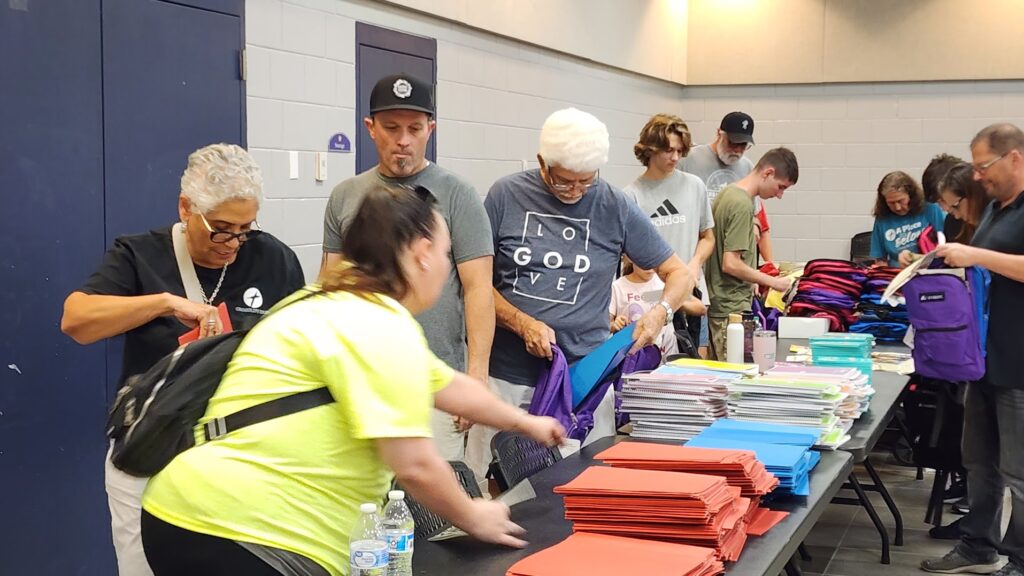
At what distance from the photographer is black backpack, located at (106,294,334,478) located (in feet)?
5.48

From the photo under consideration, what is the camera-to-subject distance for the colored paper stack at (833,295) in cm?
551

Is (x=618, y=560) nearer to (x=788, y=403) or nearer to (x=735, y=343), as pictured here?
(x=788, y=403)

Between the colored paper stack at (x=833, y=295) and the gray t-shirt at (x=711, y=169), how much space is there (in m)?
1.07

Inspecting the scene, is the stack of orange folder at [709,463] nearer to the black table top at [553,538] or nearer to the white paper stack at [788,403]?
the black table top at [553,538]

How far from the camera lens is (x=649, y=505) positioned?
6.88 ft

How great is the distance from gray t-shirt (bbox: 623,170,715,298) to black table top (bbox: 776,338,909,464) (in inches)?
26.7

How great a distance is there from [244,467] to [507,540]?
63 centimetres

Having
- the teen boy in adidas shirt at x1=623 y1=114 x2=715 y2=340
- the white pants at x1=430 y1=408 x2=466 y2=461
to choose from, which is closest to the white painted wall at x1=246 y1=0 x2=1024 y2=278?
the teen boy in adidas shirt at x1=623 y1=114 x2=715 y2=340

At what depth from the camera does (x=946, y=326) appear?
429 cm

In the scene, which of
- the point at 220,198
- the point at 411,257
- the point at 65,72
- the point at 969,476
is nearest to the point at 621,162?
the point at 969,476

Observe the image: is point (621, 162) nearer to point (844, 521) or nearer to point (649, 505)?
point (844, 521)

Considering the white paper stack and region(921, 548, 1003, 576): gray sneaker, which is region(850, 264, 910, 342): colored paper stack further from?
the white paper stack

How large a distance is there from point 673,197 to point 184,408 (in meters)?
3.79

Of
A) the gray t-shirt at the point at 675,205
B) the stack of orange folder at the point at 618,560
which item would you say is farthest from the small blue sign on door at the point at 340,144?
the stack of orange folder at the point at 618,560
